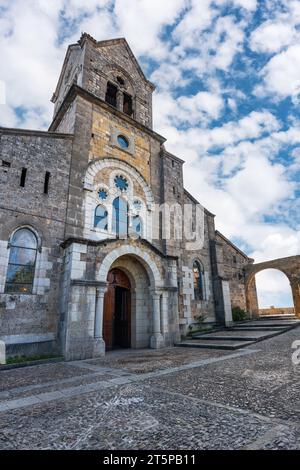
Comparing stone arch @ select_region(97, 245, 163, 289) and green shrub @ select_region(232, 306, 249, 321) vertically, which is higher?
stone arch @ select_region(97, 245, 163, 289)

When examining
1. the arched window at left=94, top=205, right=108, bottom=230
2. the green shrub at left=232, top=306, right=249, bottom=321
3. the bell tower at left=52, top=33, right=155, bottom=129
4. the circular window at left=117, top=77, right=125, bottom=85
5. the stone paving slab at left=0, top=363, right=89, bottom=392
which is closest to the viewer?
the stone paving slab at left=0, top=363, right=89, bottom=392

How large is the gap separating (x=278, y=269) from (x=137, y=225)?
12529 mm

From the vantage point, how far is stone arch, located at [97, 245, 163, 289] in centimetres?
955

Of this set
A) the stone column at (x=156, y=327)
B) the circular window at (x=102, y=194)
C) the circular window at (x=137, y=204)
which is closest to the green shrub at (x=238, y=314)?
the stone column at (x=156, y=327)

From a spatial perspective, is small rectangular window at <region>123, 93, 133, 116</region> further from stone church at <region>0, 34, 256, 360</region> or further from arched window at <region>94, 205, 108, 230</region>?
arched window at <region>94, 205, 108, 230</region>

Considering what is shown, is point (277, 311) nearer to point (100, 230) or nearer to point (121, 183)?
point (121, 183)

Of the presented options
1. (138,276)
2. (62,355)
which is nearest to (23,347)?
(62,355)

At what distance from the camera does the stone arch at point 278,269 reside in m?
17.6

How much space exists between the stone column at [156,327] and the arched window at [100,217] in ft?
11.6

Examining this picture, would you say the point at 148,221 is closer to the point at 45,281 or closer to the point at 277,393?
the point at 45,281

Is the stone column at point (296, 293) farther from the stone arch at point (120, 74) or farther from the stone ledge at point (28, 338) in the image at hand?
the stone arch at point (120, 74)

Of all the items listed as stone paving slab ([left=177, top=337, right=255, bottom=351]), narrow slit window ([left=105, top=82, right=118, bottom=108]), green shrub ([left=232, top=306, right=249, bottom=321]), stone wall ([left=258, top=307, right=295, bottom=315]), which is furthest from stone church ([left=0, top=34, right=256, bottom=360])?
stone wall ([left=258, top=307, right=295, bottom=315])

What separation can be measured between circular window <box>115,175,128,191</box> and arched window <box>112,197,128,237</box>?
554mm

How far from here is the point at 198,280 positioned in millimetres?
14109
